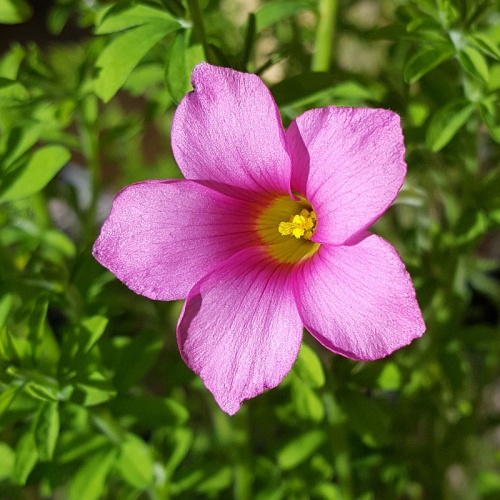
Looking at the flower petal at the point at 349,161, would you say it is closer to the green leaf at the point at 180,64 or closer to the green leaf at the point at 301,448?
the green leaf at the point at 180,64

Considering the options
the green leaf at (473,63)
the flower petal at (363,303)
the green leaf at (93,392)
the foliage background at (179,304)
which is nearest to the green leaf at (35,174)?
the foliage background at (179,304)

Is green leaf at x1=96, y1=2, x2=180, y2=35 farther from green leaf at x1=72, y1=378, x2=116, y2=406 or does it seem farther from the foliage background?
green leaf at x1=72, y1=378, x2=116, y2=406

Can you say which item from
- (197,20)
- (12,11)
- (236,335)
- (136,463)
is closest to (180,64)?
(197,20)

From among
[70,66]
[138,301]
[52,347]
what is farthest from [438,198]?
[52,347]

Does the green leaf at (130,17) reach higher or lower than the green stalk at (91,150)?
higher

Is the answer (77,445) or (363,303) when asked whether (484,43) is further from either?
(77,445)

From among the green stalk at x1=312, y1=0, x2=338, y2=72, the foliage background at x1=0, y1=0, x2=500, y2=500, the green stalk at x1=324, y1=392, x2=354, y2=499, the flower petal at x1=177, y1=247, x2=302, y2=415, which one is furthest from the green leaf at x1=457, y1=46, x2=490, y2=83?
the green stalk at x1=324, y1=392, x2=354, y2=499
